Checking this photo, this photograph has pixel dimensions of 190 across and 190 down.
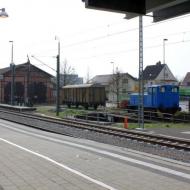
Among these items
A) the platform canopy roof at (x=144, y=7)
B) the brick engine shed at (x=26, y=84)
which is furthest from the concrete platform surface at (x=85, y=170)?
the brick engine shed at (x=26, y=84)

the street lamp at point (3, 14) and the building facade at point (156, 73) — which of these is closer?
the street lamp at point (3, 14)

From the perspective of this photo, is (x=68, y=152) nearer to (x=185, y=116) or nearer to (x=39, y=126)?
(x=39, y=126)

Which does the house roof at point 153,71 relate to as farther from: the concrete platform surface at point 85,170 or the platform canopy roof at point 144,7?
the platform canopy roof at point 144,7

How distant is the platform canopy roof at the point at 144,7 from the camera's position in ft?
31.0

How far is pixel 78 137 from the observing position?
24094mm

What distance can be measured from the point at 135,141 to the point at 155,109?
75.6ft

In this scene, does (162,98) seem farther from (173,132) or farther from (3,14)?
(3,14)

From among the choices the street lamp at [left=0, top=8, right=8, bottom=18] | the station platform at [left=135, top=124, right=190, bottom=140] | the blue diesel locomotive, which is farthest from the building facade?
the street lamp at [left=0, top=8, right=8, bottom=18]

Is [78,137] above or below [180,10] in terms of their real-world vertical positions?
below

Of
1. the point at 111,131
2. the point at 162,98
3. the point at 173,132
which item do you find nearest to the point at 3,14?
the point at 111,131

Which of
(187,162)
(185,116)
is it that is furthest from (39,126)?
(187,162)

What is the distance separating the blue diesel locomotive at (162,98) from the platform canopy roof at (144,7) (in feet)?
106

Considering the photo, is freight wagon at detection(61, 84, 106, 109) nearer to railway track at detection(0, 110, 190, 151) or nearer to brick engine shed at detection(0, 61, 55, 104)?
railway track at detection(0, 110, 190, 151)

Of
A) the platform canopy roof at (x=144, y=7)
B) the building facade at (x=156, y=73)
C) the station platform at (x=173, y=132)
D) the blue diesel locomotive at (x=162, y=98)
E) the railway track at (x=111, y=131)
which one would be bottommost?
the station platform at (x=173, y=132)
